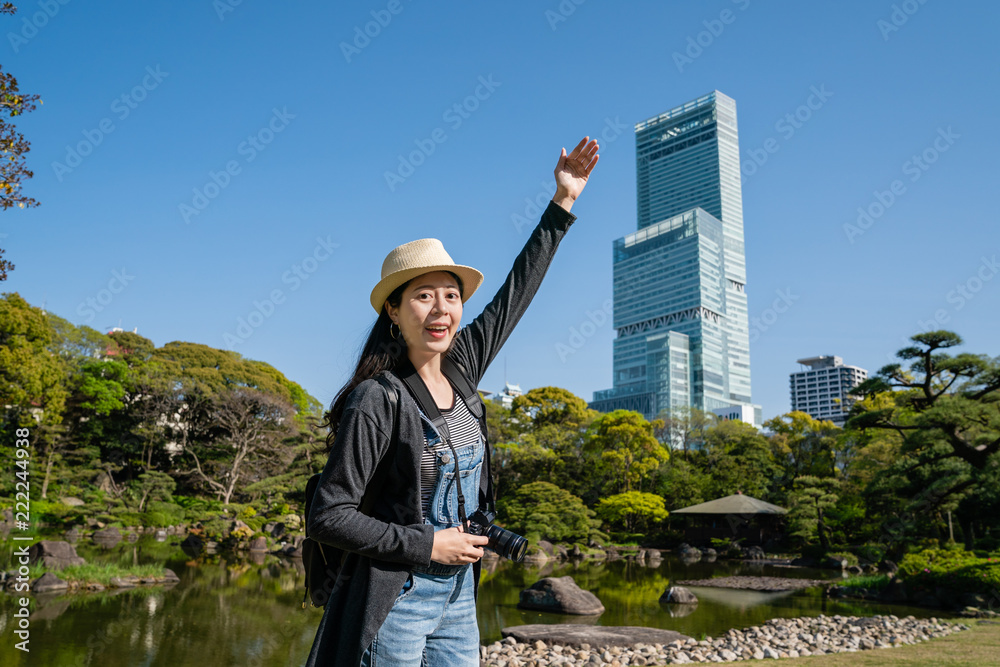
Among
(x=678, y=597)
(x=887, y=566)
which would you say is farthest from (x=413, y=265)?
(x=887, y=566)

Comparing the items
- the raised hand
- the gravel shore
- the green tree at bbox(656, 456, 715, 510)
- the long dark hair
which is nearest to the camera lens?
the long dark hair

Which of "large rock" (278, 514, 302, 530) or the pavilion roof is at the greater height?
the pavilion roof

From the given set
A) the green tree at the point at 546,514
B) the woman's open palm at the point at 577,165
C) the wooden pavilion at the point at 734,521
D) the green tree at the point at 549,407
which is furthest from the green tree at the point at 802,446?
the woman's open palm at the point at 577,165

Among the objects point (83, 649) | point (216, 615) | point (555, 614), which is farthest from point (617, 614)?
point (83, 649)

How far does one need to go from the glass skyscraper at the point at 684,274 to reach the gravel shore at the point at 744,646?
56.1m

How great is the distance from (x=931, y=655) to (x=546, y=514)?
10.8 metres

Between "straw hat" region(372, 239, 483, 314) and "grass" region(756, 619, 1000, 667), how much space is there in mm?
4488

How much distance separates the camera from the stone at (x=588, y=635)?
18.8ft

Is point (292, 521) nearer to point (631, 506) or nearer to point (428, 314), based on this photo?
point (631, 506)

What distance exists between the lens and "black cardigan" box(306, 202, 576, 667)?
1025mm

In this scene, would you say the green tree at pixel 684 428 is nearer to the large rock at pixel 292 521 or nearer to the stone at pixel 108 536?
the large rock at pixel 292 521

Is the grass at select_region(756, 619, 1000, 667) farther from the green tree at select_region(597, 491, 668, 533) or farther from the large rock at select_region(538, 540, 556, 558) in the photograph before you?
the green tree at select_region(597, 491, 668, 533)

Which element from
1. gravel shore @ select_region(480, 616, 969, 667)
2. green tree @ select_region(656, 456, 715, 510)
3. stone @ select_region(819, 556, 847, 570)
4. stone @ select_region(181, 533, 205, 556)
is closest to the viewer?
gravel shore @ select_region(480, 616, 969, 667)

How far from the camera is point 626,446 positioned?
19422mm
